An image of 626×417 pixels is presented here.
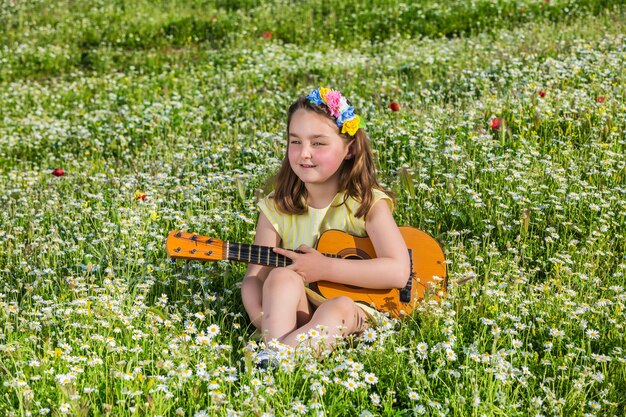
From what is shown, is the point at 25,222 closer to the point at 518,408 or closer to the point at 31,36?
the point at 518,408

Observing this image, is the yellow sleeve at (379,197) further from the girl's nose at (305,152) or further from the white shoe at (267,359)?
the white shoe at (267,359)

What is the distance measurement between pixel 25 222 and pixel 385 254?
10.3 ft

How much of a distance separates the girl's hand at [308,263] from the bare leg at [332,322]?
0.65 feet

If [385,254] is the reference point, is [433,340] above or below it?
below

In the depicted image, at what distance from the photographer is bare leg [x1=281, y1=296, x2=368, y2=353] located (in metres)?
4.17

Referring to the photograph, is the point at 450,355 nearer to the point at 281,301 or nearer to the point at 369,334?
the point at 369,334

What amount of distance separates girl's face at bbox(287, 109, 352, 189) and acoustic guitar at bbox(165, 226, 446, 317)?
13.8 inches

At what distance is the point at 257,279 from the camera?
4762mm

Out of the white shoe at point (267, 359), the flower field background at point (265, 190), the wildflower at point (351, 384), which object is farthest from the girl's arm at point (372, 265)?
the wildflower at point (351, 384)

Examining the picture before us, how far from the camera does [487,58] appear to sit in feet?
34.0

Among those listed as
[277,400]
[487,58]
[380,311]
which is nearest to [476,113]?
[487,58]

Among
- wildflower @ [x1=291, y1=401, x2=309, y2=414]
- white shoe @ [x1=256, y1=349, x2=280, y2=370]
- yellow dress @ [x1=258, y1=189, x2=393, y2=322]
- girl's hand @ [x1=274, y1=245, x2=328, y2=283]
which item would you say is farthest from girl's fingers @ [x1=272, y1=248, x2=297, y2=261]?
wildflower @ [x1=291, y1=401, x2=309, y2=414]

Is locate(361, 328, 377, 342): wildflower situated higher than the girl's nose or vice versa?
the girl's nose

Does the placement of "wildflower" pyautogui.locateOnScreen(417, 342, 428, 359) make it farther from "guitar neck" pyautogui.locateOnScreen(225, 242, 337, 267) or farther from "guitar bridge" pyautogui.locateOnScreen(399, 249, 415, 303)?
"guitar neck" pyautogui.locateOnScreen(225, 242, 337, 267)
